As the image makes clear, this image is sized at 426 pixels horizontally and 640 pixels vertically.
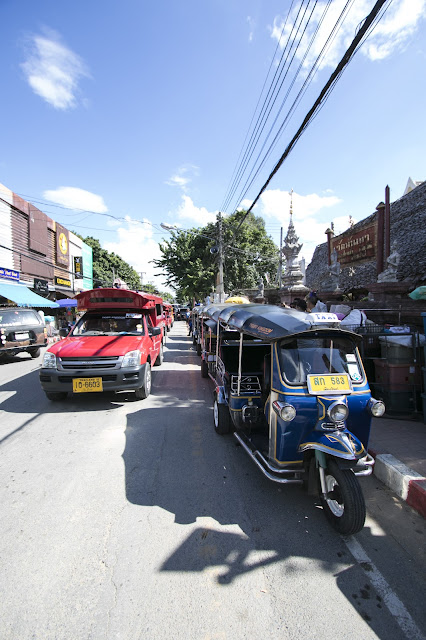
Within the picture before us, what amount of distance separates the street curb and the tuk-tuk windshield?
3.73 feet

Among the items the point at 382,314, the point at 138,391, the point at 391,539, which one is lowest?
the point at 391,539

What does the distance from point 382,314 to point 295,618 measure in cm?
679

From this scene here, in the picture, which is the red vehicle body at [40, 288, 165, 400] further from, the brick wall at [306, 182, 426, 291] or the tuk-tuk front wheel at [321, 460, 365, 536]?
the brick wall at [306, 182, 426, 291]

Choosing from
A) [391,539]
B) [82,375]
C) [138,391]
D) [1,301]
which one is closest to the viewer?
[391,539]

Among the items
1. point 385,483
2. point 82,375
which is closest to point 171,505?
point 385,483

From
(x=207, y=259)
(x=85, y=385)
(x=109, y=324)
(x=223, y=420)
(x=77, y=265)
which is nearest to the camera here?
(x=223, y=420)

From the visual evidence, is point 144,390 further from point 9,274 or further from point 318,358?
point 9,274

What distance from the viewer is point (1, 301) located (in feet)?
59.5

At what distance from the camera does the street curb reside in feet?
9.91

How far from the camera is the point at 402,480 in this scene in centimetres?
325

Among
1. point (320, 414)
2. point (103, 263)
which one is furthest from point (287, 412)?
point (103, 263)

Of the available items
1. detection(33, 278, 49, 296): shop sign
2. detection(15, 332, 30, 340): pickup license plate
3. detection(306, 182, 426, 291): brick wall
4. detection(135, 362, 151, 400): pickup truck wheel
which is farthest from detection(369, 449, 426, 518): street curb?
detection(33, 278, 49, 296): shop sign

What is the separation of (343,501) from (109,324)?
5752 millimetres

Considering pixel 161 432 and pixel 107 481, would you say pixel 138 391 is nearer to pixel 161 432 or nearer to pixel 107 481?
pixel 161 432
